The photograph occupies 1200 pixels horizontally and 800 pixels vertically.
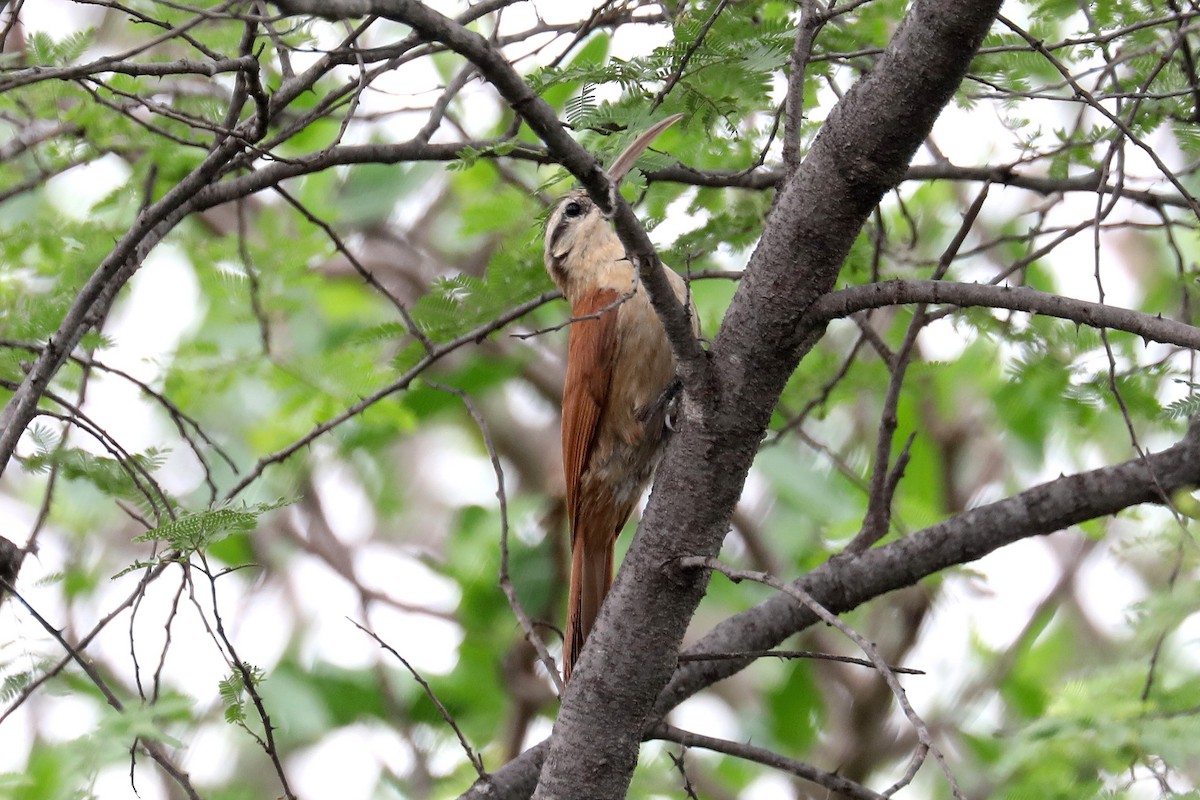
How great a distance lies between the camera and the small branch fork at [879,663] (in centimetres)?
190

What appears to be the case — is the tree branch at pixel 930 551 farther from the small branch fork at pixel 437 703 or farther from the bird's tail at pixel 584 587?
the bird's tail at pixel 584 587

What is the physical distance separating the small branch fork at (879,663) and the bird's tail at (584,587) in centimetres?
139

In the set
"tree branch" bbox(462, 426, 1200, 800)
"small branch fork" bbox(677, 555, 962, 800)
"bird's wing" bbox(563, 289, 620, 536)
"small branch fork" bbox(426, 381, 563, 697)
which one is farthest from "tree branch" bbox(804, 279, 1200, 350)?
"bird's wing" bbox(563, 289, 620, 536)

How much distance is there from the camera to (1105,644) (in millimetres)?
6875

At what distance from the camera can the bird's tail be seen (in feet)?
13.2

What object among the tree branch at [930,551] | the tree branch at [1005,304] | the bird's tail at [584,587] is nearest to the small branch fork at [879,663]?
the tree branch at [1005,304]

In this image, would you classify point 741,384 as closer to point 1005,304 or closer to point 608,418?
point 1005,304

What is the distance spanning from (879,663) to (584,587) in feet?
7.39

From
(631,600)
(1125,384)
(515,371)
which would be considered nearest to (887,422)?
(1125,384)

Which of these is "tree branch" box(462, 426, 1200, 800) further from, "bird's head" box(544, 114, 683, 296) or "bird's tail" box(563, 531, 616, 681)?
"bird's head" box(544, 114, 683, 296)

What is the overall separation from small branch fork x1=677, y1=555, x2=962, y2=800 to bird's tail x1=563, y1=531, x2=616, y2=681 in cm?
139

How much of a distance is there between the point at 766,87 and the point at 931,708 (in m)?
4.15

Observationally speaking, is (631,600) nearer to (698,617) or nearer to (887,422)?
(887,422)

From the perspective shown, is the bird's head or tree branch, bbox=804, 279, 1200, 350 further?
the bird's head
